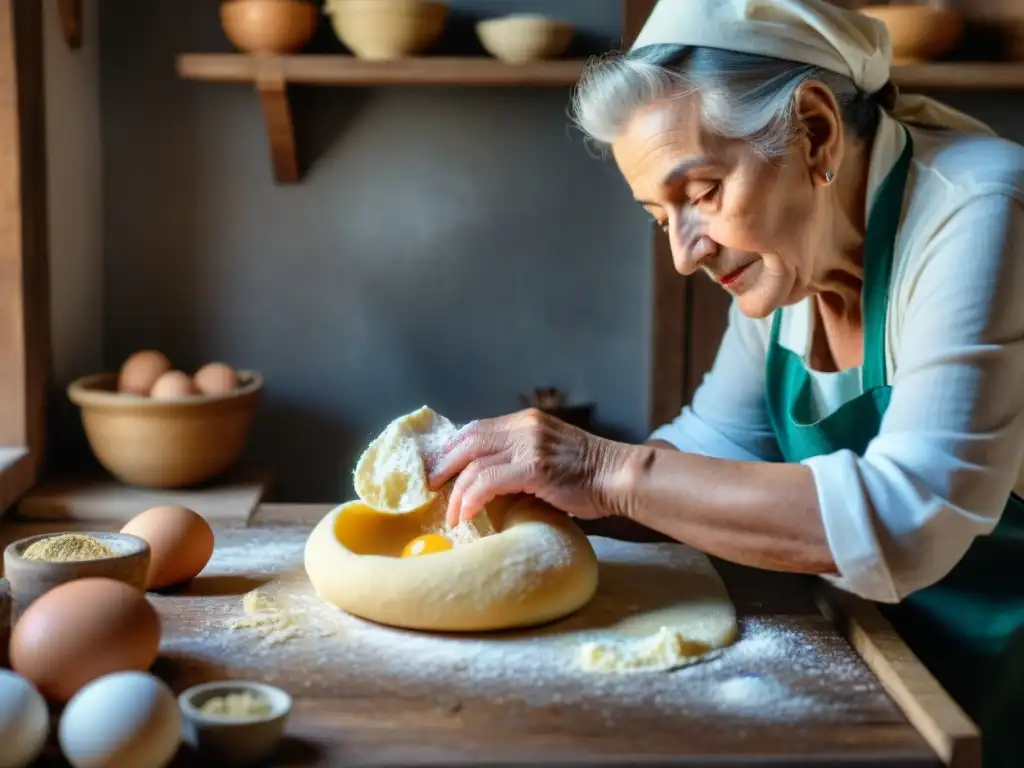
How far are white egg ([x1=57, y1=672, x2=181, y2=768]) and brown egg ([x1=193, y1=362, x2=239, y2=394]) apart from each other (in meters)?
1.19

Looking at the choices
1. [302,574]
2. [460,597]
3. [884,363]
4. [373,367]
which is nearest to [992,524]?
[884,363]

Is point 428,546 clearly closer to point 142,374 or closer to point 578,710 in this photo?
point 578,710

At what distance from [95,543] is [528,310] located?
1.45m

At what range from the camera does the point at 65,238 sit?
2.23m

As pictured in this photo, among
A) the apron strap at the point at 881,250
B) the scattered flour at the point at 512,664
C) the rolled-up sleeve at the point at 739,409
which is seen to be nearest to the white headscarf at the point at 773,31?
the apron strap at the point at 881,250

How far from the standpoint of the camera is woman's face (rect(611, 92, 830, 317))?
1356 millimetres

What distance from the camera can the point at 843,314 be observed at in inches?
62.4

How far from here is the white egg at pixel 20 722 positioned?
0.92 metres

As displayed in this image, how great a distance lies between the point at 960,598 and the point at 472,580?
2.22ft

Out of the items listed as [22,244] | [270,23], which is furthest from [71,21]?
[22,244]

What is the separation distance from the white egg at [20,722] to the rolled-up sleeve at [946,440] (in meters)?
0.81

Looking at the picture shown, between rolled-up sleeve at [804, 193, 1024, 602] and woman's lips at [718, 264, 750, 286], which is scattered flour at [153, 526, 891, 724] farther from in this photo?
woman's lips at [718, 264, 750, 286]

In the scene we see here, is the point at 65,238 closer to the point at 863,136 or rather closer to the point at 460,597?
the point at 460,597

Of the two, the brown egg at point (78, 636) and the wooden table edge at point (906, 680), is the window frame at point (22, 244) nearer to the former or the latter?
the brown egg at point (78, 636)
